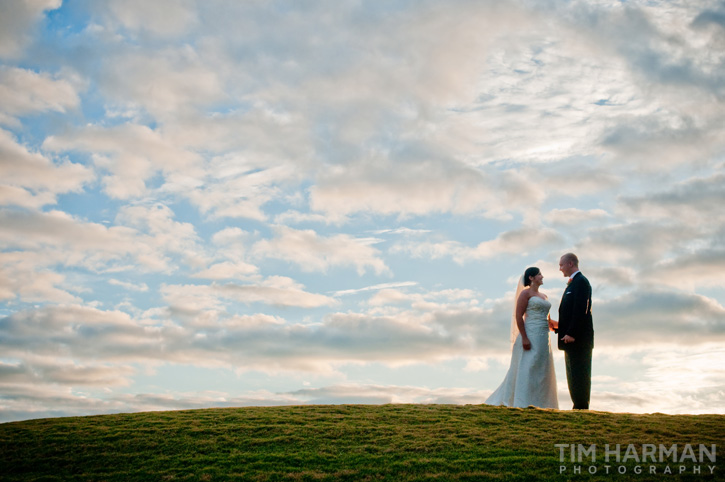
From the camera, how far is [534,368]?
1808 centimetres

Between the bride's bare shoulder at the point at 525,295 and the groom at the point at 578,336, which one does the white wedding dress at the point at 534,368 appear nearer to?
the bride's bare shoulder at the point at 525,295

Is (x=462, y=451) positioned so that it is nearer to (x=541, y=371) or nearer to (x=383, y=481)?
(x=383, y=481)

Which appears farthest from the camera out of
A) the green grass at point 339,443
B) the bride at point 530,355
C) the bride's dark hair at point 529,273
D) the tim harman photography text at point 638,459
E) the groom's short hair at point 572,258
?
the groom's short hair at point 572,258

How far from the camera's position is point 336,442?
14.6 m

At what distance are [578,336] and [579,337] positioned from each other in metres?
A: 0.04

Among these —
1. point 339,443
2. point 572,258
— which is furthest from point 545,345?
point 339,443

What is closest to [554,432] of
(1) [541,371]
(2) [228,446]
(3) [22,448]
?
(1) [541,371]

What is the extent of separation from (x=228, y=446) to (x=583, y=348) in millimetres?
11045

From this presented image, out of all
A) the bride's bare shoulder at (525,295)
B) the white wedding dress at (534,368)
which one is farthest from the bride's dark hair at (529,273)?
the white wedding dress at (534,368)

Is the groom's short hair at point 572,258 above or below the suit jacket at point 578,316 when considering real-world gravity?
above

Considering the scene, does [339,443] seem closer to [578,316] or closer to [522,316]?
[522,316]

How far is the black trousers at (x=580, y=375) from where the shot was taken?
59.3 feet

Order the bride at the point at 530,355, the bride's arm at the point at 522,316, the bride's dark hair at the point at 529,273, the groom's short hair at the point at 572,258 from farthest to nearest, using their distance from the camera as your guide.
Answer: the groom's short hair at the point at 572,258, the bride's dark hair at the point at 529,273, the bride's arm at the point at 522,316, the bride at the point at 530,355

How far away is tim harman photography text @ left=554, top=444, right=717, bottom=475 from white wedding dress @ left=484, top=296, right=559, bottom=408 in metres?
4.48
